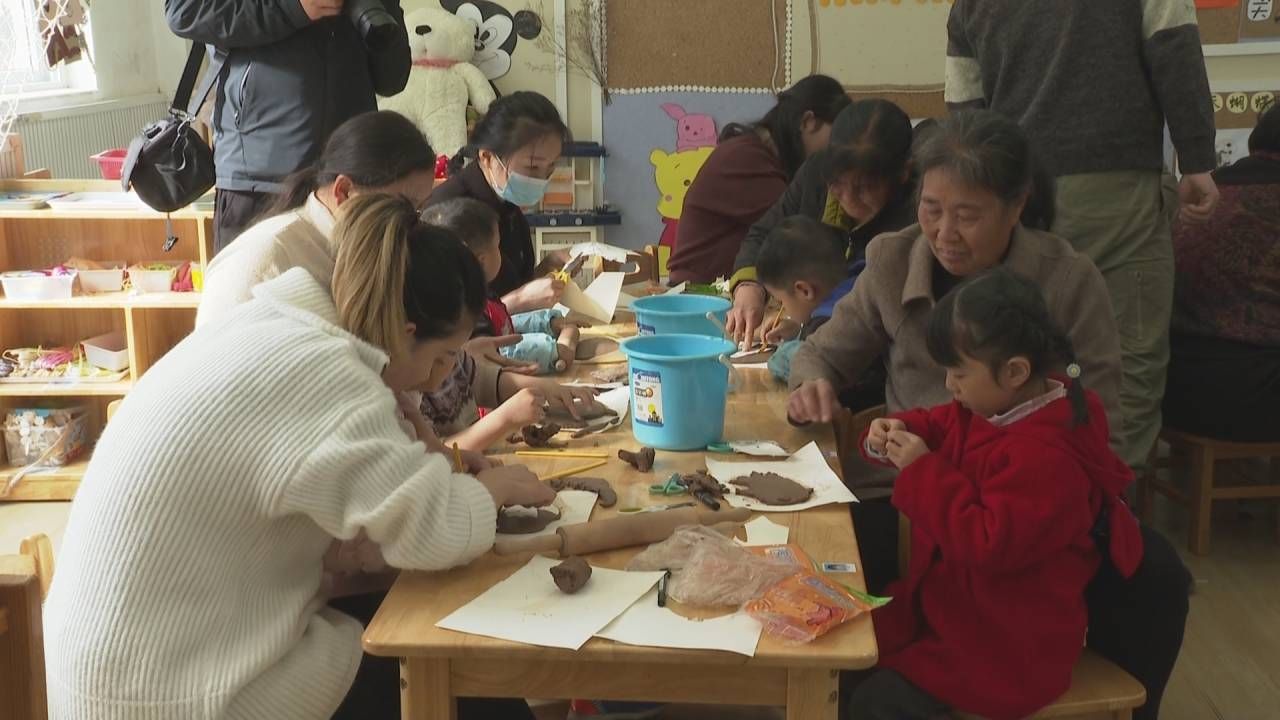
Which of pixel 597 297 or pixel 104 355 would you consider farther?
pixel 104 355

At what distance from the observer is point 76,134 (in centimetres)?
521

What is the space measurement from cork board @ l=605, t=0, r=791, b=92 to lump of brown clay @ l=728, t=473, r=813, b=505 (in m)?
4.41

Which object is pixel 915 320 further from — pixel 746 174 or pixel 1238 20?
pixel 1238 20

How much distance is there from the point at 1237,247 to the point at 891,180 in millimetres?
1384

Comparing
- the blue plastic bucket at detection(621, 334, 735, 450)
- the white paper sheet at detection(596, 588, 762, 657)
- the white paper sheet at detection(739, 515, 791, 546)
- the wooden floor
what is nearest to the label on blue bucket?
the blue plastic bucket at detection(621, 334, 735, 450)

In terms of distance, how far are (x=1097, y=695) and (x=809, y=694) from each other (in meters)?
0.65

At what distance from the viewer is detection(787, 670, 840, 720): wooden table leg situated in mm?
1378

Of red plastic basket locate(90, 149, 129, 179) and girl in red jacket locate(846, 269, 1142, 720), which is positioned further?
red plastic basket locate(90, 149, 129, 179)

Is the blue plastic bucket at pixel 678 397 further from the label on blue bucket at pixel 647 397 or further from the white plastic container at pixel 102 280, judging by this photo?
the white plastic container at pixel 102 280

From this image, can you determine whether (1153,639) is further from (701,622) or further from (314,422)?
(314,422)

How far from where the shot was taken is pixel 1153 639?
199 centimetres

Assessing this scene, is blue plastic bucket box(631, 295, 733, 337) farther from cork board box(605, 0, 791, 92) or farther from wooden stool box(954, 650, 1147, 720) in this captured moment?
cork board box(605, 0, 791, 92)

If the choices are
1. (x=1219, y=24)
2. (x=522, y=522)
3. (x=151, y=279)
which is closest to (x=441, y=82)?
(x=151, y=279)

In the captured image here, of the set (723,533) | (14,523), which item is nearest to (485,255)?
(723,533)
